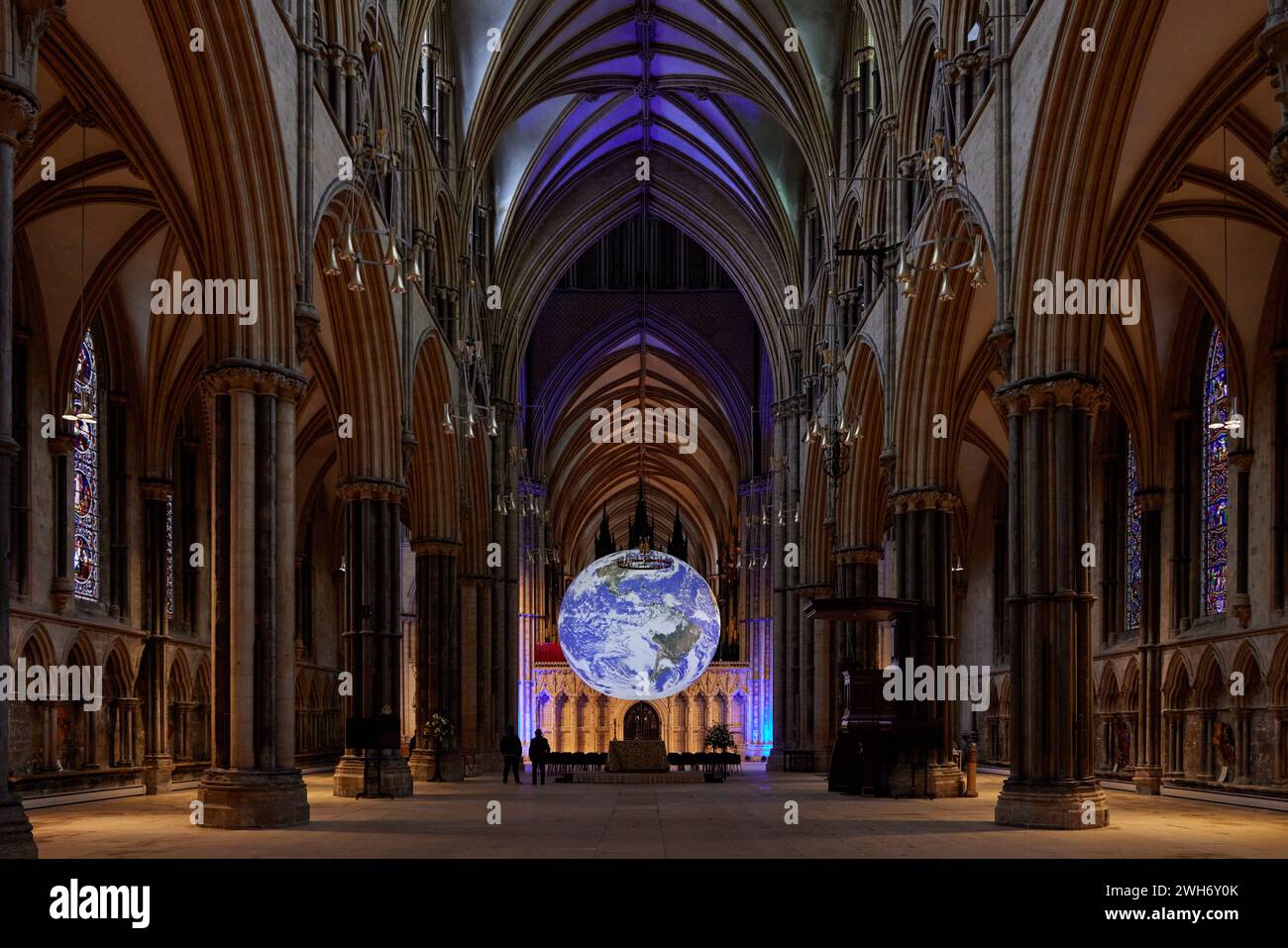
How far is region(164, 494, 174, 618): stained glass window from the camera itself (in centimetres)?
2823

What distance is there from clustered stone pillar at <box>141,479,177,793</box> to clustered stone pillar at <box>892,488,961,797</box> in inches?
543

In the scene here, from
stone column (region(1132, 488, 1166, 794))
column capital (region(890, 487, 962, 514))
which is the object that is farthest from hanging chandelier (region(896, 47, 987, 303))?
stone column (region(1132, 488, 1166, 794))

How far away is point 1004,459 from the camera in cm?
3472

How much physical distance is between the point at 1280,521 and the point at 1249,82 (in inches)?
380

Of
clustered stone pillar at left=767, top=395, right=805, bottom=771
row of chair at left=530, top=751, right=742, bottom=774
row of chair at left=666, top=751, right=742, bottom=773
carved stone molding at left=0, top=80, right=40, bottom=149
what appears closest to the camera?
carved stone molding at left=0, top=80, right=40, bottom=149

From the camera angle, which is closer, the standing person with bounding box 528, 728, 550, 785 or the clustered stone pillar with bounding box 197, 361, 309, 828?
the clustered stone pillar with bounding box 197, 361, 309, 828

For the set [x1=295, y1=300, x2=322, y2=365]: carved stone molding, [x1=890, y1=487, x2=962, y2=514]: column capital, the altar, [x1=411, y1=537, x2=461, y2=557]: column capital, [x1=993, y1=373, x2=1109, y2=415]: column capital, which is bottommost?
the altar

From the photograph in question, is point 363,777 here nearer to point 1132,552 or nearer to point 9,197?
point 9,197

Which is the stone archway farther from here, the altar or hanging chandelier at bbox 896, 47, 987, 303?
hanging chandelier at bbox 896, 47, 987, 303

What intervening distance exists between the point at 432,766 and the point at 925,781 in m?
10.6

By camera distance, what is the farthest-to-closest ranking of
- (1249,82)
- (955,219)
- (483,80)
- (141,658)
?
(483,80) → (141,658) → (955,219) → (1249,82)
